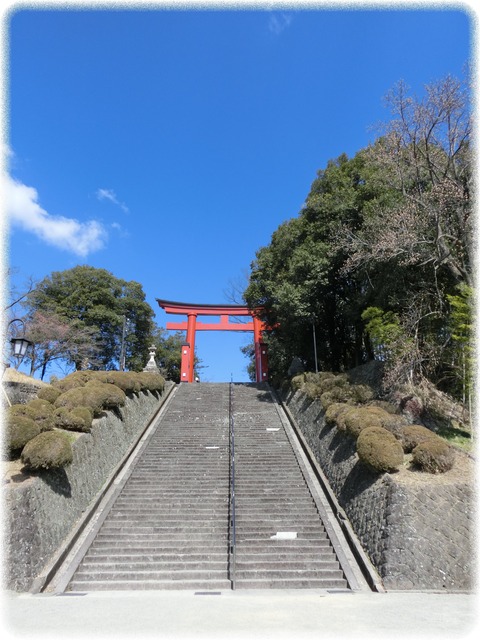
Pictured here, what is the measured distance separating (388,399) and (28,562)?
924 cm

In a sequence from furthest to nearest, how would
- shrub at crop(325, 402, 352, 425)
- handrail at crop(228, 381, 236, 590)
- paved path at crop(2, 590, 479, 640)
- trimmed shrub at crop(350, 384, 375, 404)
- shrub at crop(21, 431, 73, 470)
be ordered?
1. trimmed shrub at crop(350, 384, 375, 404)
2. shrub at crop(325, 402, 352, 425)
3. shrub at crop(21, 431, 73, 470)
4. handrail at crop(228, 381, 236, 590)
5. paved path at crop(2, 590, 479, 640)

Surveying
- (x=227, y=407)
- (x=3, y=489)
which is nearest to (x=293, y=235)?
(x=227, y=407)

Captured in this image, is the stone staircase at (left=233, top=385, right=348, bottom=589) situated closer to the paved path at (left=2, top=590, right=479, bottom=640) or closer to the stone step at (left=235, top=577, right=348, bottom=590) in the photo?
the stone step at (left=235, top=577, right=348, bottom=590)

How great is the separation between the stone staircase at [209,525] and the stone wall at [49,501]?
0.61 m

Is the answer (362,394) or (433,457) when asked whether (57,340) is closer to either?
(362,394)

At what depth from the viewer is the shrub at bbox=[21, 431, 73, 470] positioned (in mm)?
7324

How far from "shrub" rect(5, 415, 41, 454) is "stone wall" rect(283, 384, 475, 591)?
643 centimetres

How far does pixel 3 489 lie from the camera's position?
6703mm

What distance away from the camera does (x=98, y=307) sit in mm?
24906

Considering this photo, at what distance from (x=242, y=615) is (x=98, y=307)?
873 inches

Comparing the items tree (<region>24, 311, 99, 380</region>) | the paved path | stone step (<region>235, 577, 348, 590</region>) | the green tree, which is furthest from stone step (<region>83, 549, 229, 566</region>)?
tree (<region>24, 311, 99, 380</region>)

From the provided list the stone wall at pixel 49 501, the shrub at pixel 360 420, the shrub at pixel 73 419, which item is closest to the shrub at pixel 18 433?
the stone wall at pixel 49 501

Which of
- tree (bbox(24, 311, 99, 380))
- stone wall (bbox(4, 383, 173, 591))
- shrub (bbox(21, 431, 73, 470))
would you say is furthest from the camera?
tree (bbox(24, 311, 99, 380))

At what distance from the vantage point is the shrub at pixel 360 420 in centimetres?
909
